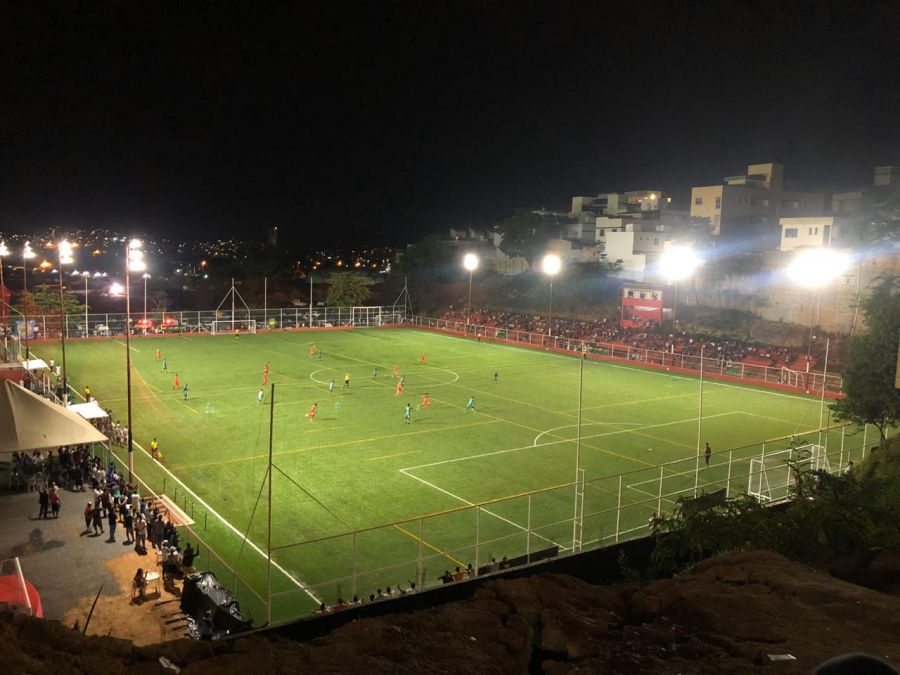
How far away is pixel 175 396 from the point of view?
1510 inches

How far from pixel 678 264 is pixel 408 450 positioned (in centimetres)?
3939

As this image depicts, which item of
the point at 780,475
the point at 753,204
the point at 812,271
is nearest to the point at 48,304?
the point at 780,475

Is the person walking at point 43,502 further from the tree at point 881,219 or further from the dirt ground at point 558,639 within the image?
the tree at point 881,219

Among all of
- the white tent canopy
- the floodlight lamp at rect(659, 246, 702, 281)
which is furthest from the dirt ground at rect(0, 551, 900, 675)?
the floodlight lamp at rect(659, 246, 702, 281)

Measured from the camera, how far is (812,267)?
5419 centimetres

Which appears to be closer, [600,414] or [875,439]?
[875,439]

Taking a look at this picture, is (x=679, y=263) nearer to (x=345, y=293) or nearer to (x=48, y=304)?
(x=345, y=293)

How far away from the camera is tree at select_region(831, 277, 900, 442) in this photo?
26.3 metres

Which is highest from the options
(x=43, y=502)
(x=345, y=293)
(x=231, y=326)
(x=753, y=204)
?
(x=753, y=204)

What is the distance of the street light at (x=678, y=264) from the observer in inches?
2228

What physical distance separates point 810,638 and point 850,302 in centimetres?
5428

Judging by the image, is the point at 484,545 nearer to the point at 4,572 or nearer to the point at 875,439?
the point at 4,572

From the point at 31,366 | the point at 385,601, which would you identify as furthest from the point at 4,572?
the point at 31,366

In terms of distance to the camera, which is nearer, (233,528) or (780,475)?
(233,528)
